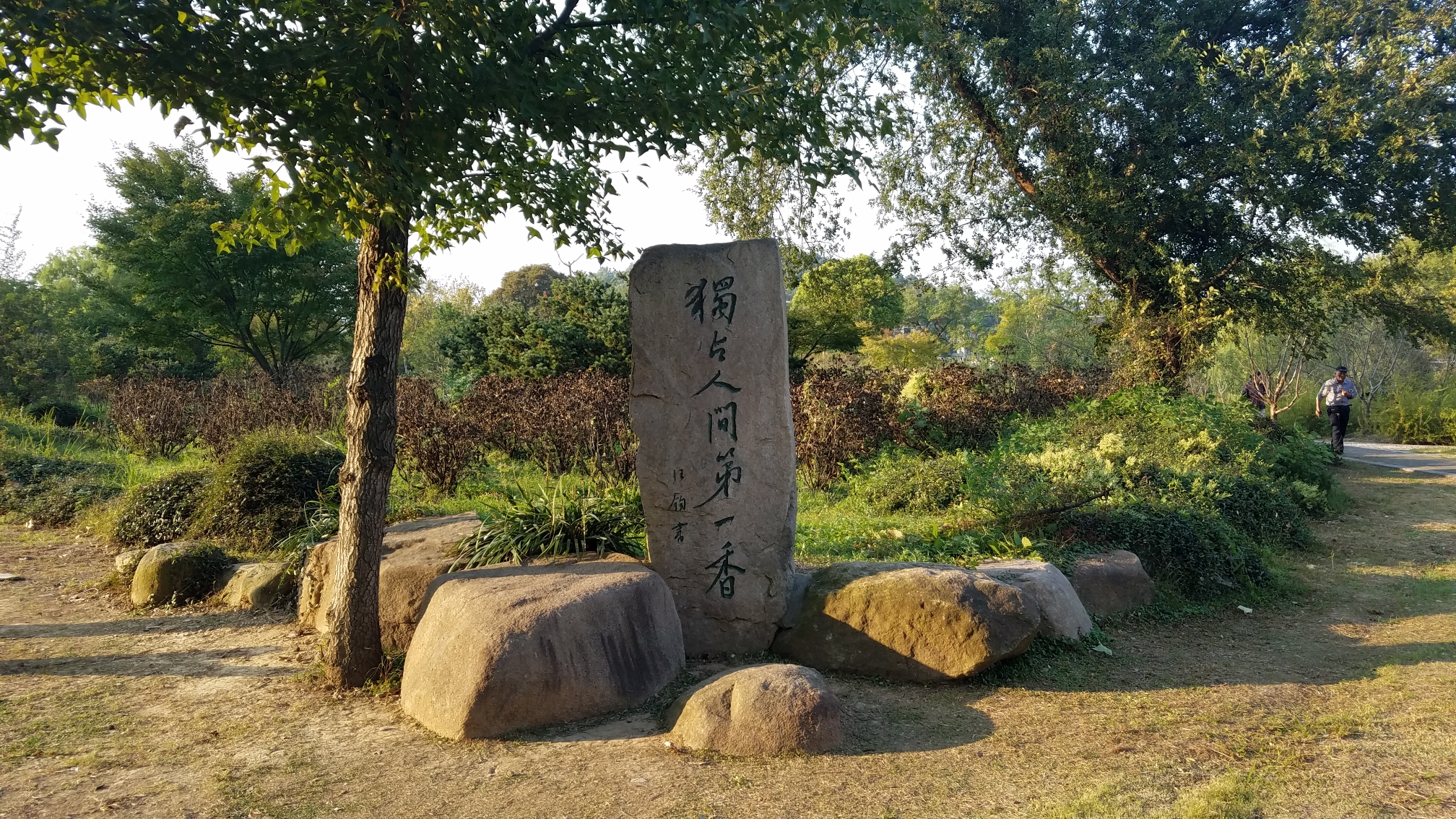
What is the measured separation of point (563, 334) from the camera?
1333 centimetres

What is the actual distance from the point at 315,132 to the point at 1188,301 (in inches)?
465

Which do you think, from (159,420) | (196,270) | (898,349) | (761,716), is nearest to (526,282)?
(898,349)

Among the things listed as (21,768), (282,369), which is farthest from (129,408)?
(21,768)

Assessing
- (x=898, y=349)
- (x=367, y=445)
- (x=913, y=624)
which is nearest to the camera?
(x=367, y=445)

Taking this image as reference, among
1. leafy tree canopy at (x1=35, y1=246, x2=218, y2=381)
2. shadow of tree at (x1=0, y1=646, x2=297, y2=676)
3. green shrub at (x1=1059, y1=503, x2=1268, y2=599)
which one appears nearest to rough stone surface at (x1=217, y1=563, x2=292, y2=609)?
shadow of tree at (x1=0, y1=646, x2=297, y2=676)

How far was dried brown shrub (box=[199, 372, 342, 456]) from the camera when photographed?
37.9 ft

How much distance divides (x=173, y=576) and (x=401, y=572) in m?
2.63

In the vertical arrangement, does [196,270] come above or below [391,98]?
above

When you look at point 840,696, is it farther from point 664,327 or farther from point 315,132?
point 315,132

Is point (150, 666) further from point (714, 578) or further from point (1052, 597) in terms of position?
point (1052, 597)

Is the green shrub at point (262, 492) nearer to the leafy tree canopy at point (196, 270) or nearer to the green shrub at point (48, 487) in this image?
the green shrub at point (48, 487)

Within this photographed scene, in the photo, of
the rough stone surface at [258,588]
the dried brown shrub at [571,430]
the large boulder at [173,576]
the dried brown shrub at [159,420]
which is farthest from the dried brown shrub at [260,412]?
the rough stone surface at [258,588]

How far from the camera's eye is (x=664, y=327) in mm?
5523

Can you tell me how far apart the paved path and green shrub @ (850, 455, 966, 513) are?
8.54 m
